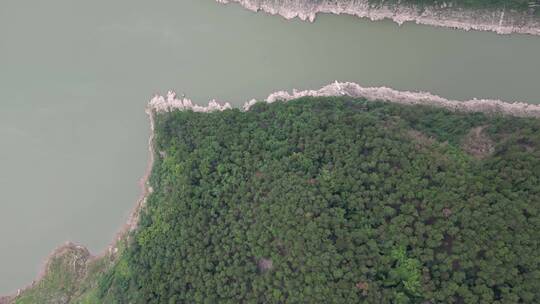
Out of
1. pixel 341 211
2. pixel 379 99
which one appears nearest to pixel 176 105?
pixel 379 99

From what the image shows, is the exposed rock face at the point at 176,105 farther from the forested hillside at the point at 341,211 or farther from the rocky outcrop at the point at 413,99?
the forested hillside at the point at 341,211

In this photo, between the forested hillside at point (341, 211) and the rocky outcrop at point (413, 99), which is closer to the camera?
the forested hillside at point (341, 211)

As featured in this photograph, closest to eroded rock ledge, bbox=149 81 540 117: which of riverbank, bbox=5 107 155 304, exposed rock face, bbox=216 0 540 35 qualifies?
riverbank, bbox=5 107 155 304

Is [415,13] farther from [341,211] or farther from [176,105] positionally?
[176,105]

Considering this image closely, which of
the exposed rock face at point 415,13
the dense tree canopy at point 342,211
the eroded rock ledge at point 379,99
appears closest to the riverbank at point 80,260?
the dense tree canopy at point 342,211

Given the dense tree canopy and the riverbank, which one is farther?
the riverbank

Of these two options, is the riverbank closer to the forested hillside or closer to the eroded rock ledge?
the forested hillside
